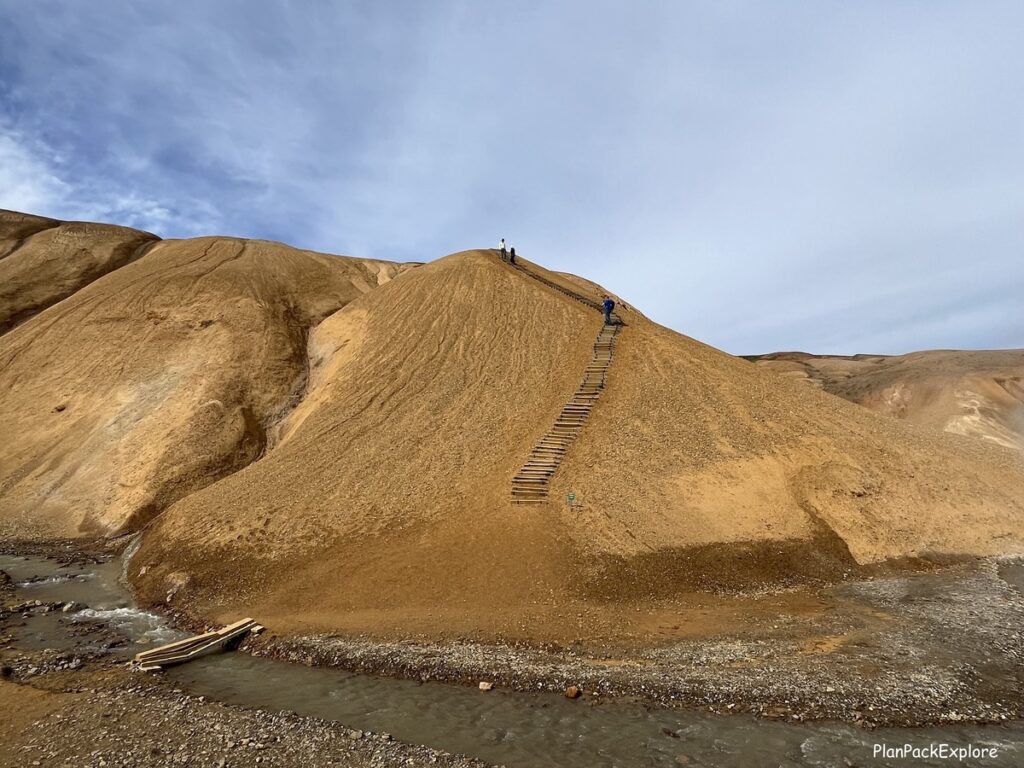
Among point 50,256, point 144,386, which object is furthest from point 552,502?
point 50,256

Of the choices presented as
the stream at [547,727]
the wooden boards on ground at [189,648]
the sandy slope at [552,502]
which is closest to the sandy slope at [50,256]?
the sandy slope at [552,502]

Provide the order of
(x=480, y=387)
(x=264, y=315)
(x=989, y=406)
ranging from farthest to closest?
(x=989, y=406), (x=264, y=315), (x=480, y=387)

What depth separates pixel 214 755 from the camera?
8828 mm

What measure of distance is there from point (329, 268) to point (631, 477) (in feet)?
126

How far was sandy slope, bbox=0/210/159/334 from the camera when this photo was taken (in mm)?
42688

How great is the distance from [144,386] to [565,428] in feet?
78.6

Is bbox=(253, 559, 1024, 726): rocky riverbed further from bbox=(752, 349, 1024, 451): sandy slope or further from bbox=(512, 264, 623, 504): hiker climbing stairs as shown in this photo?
bbox=(752, 349, 1024, 451): sandy slope

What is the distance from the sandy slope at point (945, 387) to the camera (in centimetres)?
4653

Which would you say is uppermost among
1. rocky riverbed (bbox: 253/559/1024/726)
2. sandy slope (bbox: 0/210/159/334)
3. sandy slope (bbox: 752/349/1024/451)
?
sandy slope (bbox: 0/210/159/334)

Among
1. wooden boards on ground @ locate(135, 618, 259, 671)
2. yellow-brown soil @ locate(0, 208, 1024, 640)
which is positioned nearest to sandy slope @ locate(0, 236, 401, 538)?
yellow-brown soil @ locate(0, 208, 1024, 640)

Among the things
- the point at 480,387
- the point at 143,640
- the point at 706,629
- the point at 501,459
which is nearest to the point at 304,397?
the point at 480,387

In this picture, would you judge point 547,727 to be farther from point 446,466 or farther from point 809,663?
point 446,466

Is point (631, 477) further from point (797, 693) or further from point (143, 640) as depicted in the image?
point (143, 640)

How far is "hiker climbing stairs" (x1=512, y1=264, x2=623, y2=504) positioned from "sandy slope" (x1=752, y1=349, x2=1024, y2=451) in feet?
111
